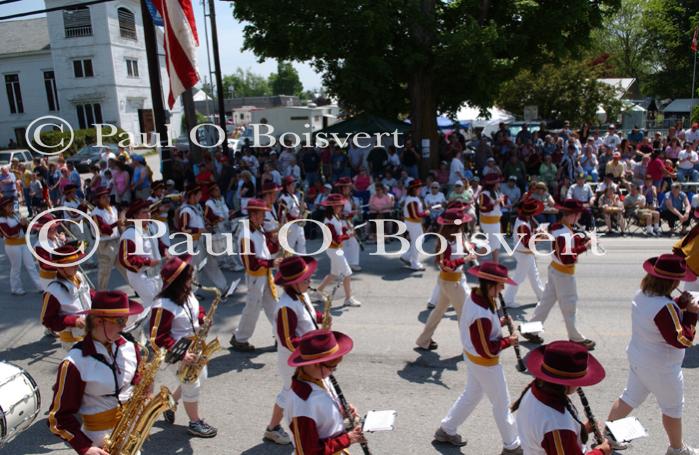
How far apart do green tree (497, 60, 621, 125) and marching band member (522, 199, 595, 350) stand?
26137 millimetres

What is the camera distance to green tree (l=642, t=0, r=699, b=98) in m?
44.2

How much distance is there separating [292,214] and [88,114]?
38967mm

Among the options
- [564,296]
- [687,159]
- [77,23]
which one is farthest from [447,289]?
[77,23]

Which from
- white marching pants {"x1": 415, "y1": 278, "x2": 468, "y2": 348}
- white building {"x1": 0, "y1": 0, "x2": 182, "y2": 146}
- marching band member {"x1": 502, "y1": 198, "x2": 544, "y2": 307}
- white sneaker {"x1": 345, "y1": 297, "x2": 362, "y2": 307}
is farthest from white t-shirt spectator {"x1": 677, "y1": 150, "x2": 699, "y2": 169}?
white building {"x1": 0, "y1": 0, "x2": 182, "y2": 146}

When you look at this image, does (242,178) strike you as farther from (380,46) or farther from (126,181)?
(380,46)

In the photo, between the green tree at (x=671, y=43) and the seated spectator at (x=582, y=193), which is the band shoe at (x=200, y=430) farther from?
the green tree at (x=671, y=43)

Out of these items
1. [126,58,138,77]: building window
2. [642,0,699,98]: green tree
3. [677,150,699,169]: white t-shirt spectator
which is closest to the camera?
[677,150,699,169]: white t-shirt spectator

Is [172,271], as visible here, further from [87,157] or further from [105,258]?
[87,157]

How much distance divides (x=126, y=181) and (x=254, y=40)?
18.2 feet

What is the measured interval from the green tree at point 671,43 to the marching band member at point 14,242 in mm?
43506

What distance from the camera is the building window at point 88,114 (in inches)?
1781

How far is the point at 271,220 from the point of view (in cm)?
1111

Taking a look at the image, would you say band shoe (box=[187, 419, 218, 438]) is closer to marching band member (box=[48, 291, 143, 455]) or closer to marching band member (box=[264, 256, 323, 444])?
marching band member (box=[264, 256, 323, 444])

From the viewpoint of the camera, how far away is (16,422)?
17.8ft
